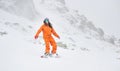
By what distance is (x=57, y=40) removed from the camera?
35.6 m

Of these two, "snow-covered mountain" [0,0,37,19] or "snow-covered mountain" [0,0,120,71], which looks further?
"snow-covered mountain" [0,0,37,19]

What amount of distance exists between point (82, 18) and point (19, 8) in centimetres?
3455

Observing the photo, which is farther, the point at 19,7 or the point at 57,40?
the point at 19,7

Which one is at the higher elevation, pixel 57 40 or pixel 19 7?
pixel 19 7

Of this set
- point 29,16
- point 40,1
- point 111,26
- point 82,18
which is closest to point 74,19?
point 82,18

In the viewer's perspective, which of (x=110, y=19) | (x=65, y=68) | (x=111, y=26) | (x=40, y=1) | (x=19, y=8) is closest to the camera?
(x=65, y=68)

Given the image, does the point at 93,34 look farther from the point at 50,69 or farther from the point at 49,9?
the point at 50,69

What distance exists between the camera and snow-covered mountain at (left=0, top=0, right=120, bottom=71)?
8.91 m

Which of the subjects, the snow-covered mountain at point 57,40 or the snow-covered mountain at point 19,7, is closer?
the snow-covered mountain at point 57,40

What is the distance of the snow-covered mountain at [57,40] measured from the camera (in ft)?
29.2

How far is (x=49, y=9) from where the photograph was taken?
74938mm

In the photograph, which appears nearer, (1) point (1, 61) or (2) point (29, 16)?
(1) point (1, 61)

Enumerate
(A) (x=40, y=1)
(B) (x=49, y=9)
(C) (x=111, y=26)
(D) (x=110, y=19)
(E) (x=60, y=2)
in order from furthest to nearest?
1. (D) (x=110, y=19)
2. (C) (x=111, y=26)
3. (E) (x=60, y=2)
4. (A) (x=40, y=1)
5. (B) (x=49, y=9)

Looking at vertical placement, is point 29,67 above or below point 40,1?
below
